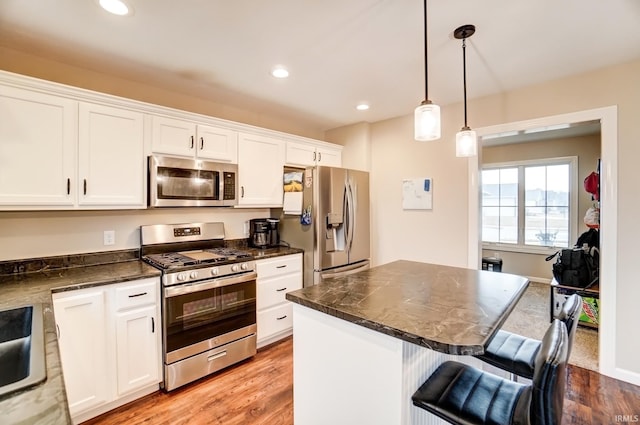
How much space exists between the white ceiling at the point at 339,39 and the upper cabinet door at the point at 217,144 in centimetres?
41

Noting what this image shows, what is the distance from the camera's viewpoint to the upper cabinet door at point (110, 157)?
2111 mm

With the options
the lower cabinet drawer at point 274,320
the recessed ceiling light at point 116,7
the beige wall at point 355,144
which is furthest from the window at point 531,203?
the recessed ceiling light at point 116,7

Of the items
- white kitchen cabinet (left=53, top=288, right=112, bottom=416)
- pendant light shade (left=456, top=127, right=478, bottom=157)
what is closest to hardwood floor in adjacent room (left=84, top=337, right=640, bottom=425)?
white kitchen cabinet (left=53, top=288, right=112, bottom=416)

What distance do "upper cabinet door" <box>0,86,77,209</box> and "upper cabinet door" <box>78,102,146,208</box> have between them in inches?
2.6

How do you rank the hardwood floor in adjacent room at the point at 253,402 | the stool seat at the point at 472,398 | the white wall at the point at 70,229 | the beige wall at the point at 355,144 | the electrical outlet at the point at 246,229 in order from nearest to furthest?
the stool seat at the point at 472,398
the hardwood floor in adjacent room at the point at 253,402
the white wall at the point at 70,229
the electrical outlet at the point at 246,229
the beige wall at the point at 355,144

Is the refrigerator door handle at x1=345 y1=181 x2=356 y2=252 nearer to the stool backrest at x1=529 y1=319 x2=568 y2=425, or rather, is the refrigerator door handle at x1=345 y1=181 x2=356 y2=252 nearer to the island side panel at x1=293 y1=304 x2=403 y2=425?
the island side panel at x1=293 y1=304 x2=403 y2=425

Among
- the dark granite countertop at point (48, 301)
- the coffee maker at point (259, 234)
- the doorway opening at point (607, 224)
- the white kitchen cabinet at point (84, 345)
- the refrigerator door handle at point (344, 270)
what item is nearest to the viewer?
the dark granite countertop at point (48, 301)

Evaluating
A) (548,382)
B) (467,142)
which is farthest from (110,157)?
(548,382)

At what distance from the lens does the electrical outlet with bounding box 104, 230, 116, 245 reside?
2.47 m

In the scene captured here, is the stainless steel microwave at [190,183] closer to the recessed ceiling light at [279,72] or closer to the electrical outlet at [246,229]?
the electrical outlet at [246,229]

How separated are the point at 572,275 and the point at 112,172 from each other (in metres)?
4.53

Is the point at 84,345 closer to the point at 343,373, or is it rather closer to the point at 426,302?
the point at 343,373

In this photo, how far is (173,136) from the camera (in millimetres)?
2537

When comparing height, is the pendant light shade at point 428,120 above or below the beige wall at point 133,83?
below
